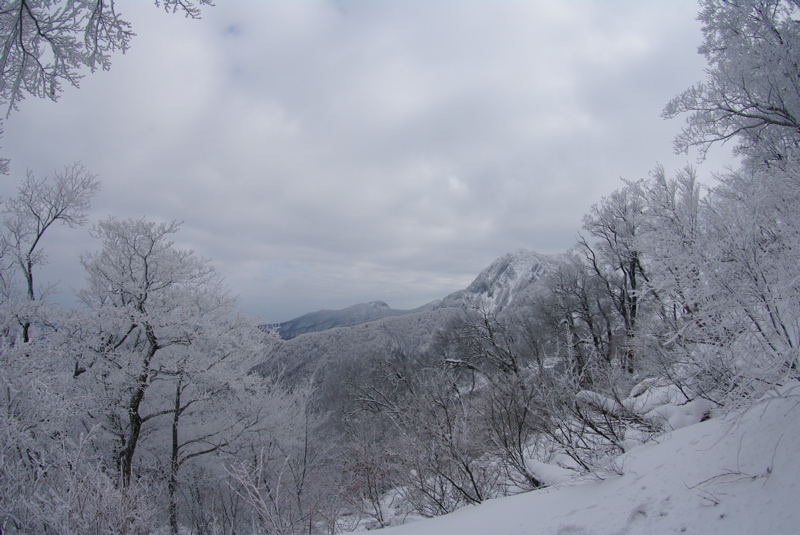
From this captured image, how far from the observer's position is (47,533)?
4.81m

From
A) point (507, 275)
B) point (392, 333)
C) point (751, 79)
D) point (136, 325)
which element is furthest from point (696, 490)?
point (507, 275)

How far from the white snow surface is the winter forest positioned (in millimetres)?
294

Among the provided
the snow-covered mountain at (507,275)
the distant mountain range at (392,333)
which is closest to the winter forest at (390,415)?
the distant mountain range at (392,333)

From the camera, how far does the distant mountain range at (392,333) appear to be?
3834 cm

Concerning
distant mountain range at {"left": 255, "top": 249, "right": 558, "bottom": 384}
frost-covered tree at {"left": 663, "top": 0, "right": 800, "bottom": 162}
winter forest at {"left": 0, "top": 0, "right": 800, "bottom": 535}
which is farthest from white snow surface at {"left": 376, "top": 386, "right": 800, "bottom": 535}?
distant mountain range at {"left": 255, "top": 249, "right": 558, "bottom": 384}

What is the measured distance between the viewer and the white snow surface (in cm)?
284

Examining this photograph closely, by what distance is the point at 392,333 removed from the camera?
64.2 m

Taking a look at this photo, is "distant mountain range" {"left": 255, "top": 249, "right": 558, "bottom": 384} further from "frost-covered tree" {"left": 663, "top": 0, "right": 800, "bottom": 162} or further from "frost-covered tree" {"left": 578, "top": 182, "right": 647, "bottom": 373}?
"frost-covered tree" {"left": 663, "top": 0, "right": 800, "bottom": 162}

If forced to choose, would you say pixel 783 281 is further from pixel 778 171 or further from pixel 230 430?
pixel 230 430

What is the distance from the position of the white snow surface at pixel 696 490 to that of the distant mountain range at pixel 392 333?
1124 centimetres

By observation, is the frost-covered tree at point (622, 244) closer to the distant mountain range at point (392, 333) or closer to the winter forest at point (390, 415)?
the winter forest at point (390, 415)

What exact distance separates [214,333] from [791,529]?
1198 cm

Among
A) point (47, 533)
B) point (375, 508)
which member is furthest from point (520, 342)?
point (47, 533)

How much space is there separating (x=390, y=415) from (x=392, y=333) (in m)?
54.2
